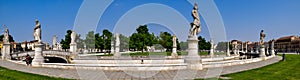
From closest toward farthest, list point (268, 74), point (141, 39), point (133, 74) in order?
point (133, 74)
point (268, 74)
point (141, 39)

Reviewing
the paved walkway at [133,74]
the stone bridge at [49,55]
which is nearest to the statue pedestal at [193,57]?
the paved walkway at [133,74]

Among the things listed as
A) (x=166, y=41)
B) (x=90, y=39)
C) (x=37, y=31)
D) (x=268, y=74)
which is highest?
(x=90, y=39)

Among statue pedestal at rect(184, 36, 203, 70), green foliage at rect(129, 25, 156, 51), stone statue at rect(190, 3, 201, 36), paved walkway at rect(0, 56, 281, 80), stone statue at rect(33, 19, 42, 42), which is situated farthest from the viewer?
green foliage at rect(129, 25, 156, 51)

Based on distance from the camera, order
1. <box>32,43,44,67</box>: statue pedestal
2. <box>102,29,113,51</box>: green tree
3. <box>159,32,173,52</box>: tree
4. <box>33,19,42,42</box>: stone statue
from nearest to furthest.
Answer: <box>32,43,44,67</box>: statue pedestal
<box>33,19,42,42</box>: stone statue
<box>102,29,113,51</box>: green tree
<box>159,32,173,52</box>: tree

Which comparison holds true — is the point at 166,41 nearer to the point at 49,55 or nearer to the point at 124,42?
the point at 124,42

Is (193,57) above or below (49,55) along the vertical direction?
above

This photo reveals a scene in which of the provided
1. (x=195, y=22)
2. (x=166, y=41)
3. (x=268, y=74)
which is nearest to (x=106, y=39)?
(x=166, y=41)

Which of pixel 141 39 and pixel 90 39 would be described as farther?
pixel 90 39

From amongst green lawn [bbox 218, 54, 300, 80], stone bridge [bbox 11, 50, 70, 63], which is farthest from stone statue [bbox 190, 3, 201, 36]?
stone bridge [bbox 11, 50, 70, 63]

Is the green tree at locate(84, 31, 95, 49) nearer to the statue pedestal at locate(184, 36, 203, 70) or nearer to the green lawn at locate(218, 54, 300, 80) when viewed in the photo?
the statue pedestal at locate(184, 36, 203, 70)

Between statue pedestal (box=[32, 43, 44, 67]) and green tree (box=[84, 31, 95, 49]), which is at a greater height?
green tree (box=[84, 31, 95, 49])

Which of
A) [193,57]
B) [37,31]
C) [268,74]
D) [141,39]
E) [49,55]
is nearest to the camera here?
[268,74]

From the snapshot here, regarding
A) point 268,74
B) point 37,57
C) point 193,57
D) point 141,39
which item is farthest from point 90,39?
point 268,74

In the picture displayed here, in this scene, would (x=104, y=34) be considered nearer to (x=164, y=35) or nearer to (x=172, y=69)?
(x=164, y=35)
